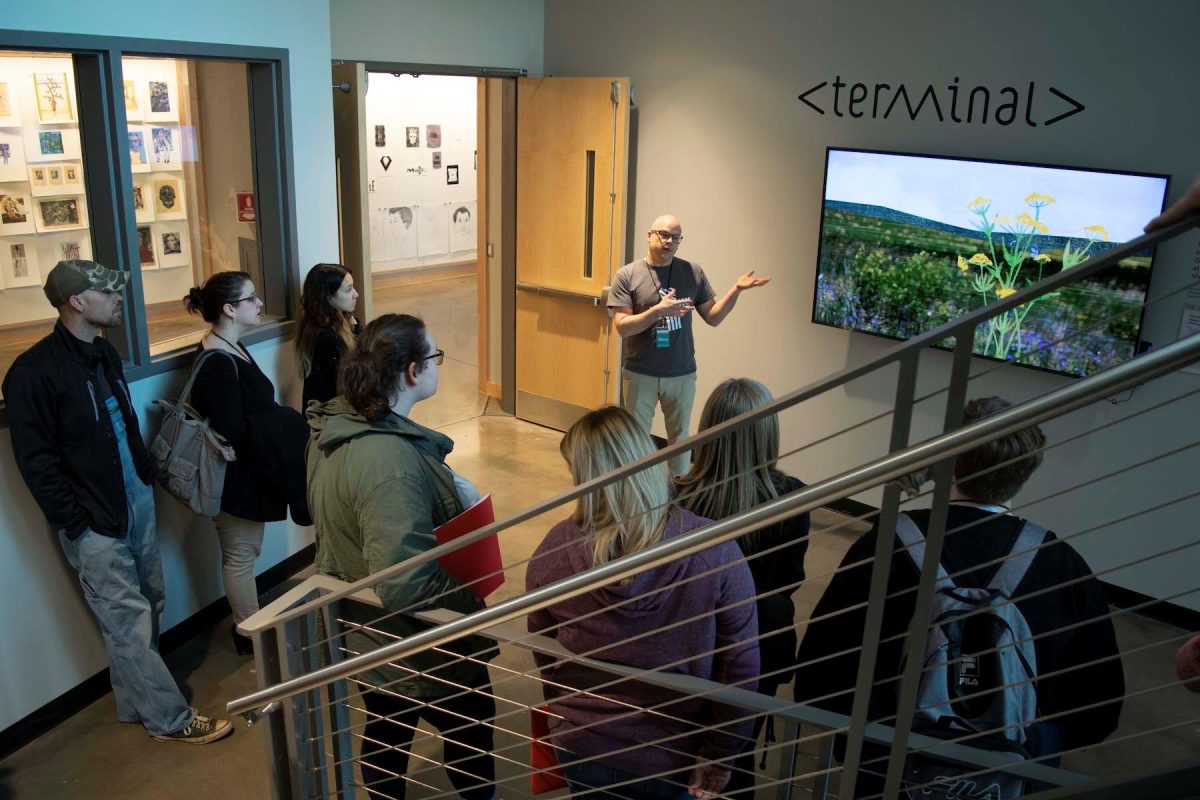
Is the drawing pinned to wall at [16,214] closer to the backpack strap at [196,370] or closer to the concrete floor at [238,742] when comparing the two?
the backpack strap at [196,370]

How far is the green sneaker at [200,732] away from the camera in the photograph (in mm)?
3586

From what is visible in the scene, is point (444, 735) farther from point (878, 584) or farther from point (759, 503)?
point (878, 584)

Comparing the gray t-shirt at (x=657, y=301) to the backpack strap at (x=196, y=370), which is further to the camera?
the gray t-shirt at (x=657, y=301)

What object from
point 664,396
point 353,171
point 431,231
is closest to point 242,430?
point 353,171

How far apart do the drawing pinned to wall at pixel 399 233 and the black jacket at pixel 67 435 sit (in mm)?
8263

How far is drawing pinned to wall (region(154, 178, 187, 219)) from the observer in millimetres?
4152

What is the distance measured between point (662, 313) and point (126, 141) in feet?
8.33

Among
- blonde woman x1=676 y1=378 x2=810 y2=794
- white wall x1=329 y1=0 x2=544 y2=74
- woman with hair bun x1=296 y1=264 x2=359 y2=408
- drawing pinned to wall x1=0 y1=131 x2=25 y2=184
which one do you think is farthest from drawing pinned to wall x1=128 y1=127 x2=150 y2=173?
blonde woman x1=676 y1=378 x2=810 y2=794

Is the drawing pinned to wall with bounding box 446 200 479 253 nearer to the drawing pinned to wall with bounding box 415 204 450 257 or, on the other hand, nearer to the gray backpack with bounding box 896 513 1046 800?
the drawing pinned to wall with bounding box 415 204 450 257

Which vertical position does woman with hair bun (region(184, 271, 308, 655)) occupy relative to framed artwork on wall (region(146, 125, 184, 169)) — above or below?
below

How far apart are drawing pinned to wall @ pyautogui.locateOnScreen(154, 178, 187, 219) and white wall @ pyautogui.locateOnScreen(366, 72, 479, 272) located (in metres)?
6.54

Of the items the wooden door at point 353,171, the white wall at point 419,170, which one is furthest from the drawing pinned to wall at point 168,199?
the white wall at point 419,170

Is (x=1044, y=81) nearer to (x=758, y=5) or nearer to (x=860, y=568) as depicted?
(x=758, y=5)

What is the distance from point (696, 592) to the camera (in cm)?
194
